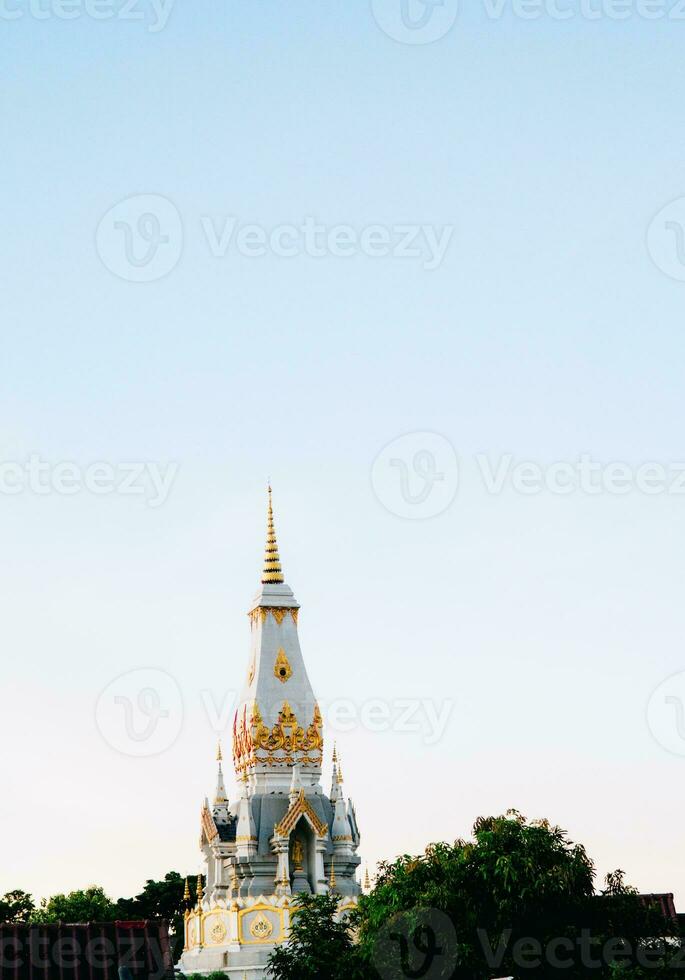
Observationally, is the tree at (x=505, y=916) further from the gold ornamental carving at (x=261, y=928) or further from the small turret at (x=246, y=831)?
the small turret at (x=246, y=831)

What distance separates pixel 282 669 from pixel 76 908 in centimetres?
2506

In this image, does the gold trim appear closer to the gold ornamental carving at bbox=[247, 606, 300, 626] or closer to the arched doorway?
the arched doorway

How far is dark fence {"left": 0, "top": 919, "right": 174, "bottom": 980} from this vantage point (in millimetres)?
33969

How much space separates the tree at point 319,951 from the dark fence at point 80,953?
20.1 feet

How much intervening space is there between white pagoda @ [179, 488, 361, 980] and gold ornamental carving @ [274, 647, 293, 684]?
0.05 meters

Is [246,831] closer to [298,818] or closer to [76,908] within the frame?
[298,818]

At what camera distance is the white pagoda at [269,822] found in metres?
60.1

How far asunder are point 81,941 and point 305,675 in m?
34.2

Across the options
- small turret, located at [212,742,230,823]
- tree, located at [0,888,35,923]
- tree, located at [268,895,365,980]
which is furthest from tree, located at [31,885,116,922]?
tree, located at [268,895,365,980]

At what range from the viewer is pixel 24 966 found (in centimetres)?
3400

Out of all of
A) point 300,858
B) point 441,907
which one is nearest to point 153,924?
point 441,907

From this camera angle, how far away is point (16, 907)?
3253 inches

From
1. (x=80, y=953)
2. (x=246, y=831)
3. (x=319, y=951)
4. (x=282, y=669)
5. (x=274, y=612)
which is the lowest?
(x=80, y=953)

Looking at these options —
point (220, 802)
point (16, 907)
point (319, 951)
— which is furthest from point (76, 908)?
point (319, 951)
